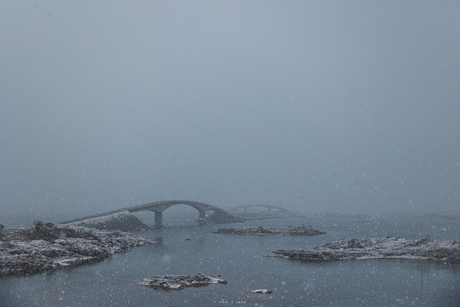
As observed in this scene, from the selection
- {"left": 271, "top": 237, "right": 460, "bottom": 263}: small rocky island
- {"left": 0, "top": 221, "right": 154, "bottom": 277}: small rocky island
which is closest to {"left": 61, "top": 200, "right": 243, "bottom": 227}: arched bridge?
{"left": 0, "top": 221, "right": 154, "bottom": 277}: small rocky island

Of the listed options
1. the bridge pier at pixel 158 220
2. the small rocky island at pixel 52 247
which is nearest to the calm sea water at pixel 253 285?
the small rocky island at pixel 52 247

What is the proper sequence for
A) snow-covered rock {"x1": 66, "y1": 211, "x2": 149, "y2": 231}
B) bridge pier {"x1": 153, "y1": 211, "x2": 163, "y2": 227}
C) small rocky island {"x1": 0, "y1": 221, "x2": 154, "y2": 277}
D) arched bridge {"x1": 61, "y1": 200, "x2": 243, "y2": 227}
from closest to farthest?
1. small rocky island {"x1": 0, "y1": 221, "x2": 154, "y2": 277}
2. snow-covered rock {"x1": 66, "y1": 211, "x2": 149, "y2": 231}
3. bridge pier {"x1": 153, "y1": 211, "x2": 163, "y2": 227}
4. arched bridge {"x1": 61, "y1": 200, "x2": 243, "y2": 227}

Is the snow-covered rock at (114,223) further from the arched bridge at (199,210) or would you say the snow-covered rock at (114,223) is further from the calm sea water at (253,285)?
the calm sea water at (253,285)

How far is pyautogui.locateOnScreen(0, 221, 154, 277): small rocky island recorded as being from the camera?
36875 mm

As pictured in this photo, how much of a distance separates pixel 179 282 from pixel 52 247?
22477mm

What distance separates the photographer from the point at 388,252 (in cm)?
4916

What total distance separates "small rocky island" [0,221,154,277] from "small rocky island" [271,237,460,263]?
2351 cm

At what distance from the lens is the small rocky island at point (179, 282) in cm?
2884

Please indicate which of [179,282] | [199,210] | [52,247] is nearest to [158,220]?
[199,210]

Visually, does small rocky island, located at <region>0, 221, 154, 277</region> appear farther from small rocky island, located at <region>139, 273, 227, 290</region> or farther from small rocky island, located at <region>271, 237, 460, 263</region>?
small rocky island, located at <region>271, 237, 460, 263</region>

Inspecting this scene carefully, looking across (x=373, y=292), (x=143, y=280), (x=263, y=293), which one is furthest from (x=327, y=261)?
(x=143, y=280)

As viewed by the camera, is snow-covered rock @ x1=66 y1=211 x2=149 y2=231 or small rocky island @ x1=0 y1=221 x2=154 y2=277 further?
snow-covered rock @ x1=66 y1=211 x2=149 y2=231

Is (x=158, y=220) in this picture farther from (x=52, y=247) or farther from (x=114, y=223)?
(x=52, y=247)

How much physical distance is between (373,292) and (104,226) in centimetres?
6795
